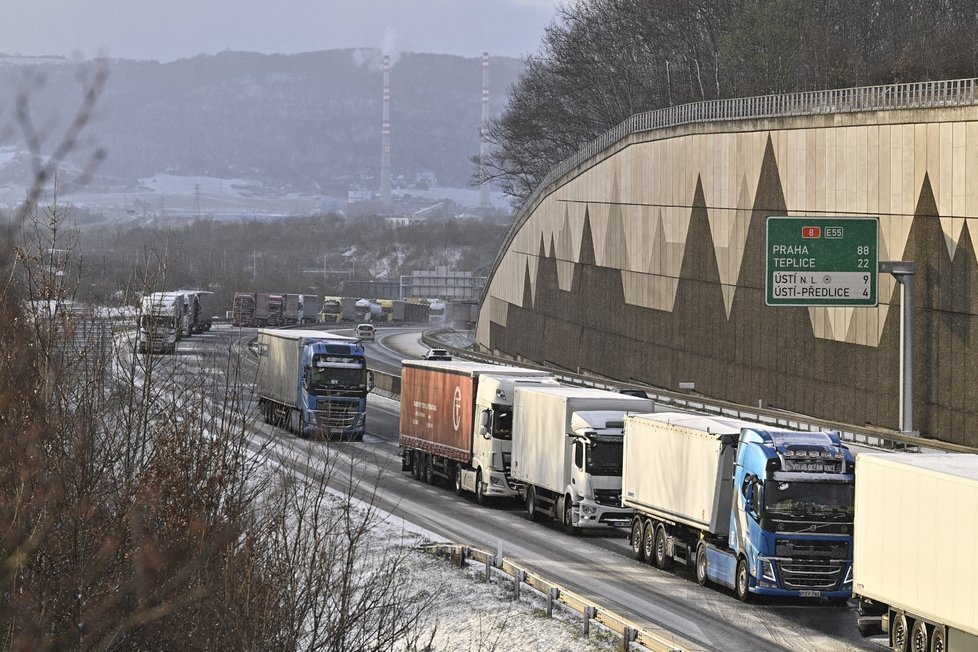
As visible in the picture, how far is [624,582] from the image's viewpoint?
99.6 feet

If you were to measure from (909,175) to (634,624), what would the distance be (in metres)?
31.2

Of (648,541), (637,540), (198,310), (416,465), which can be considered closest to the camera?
(648,541)

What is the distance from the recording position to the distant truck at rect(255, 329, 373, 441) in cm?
5678

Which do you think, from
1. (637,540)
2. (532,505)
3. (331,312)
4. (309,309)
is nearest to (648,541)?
(637,540)

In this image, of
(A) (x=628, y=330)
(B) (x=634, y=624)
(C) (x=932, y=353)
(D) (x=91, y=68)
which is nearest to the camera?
(D) (x=91, y=68)

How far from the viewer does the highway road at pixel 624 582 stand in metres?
25.0

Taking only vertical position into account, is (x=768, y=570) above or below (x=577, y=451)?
below

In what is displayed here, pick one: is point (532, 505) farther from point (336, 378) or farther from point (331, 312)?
point (331, 312)

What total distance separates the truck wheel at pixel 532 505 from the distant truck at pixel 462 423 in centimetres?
97

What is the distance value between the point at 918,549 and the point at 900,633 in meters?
1.99

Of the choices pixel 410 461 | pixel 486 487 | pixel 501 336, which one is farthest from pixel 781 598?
pixel 501 336

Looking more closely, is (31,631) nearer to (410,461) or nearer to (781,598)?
(781,598)

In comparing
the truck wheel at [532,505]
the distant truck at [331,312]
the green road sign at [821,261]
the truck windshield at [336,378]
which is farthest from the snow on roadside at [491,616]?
the distant truck at [331,312]

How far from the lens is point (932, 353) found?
49.4 meters
